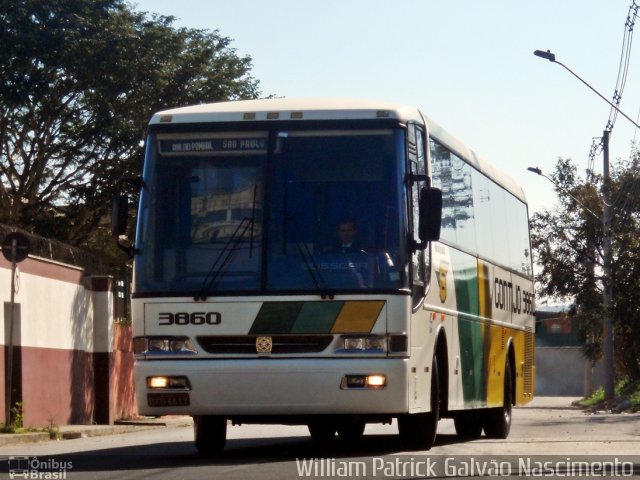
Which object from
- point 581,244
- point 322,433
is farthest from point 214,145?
point 581,244

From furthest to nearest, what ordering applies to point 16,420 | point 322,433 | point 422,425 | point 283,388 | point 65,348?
point 65,348 < point 16,420 < point 322,433 < point 422,425 < point 283,388

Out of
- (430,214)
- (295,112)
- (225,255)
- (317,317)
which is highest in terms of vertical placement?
(295,112)

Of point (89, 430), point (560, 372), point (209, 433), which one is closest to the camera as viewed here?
point (209, 433)

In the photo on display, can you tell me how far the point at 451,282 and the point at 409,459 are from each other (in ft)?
9.93

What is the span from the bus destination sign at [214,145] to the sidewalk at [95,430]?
7.66 meters

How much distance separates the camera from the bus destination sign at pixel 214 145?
44.7 ft

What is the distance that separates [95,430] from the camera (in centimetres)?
2519

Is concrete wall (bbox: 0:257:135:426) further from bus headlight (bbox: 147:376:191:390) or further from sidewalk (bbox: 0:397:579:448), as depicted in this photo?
bus headlight (bbox: 147:376:191:390)

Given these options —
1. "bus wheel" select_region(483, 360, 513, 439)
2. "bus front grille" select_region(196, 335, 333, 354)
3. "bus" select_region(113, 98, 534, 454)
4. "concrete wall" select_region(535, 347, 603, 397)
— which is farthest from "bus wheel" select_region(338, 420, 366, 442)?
"concrete wall" select_region(535, 347, 603, 397)

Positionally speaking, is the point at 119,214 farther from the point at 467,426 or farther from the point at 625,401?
the point at 625,401

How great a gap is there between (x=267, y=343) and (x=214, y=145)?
6.45 ft

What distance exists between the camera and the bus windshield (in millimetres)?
13156

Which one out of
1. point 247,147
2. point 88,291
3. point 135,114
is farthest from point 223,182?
point 135,114

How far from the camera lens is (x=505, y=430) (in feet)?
63.6
